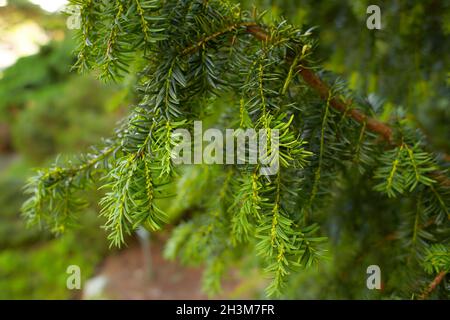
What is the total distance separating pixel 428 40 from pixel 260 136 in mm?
719

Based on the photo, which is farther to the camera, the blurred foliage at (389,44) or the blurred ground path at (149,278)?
the blurred ground path at (149,278)

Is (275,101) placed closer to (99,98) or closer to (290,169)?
(290,169)

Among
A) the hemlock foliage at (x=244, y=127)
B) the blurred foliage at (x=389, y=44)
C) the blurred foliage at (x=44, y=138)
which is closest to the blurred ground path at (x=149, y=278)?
the blurred foliage at (x=44, y=138)

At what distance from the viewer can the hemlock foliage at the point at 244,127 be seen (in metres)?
0.52

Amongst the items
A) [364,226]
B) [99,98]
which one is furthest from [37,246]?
[364,226]

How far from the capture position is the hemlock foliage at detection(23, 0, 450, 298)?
0.52 m

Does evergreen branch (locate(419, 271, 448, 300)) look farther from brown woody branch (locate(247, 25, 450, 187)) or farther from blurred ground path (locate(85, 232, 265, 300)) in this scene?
blurred ground path (locate(85, 232, 265, 300))

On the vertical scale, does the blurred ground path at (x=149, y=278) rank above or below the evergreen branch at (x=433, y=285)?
below

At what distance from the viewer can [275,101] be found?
1.83ft

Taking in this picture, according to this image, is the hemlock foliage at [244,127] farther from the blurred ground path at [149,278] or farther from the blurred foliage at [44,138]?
the blurred foliage at [44,138]

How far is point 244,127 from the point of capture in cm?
56

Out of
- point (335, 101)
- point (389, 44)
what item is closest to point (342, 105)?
point (335, 101)

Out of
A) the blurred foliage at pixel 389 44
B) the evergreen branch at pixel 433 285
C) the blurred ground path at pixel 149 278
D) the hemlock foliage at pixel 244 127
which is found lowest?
the blurred ground path at pixel 149 278
